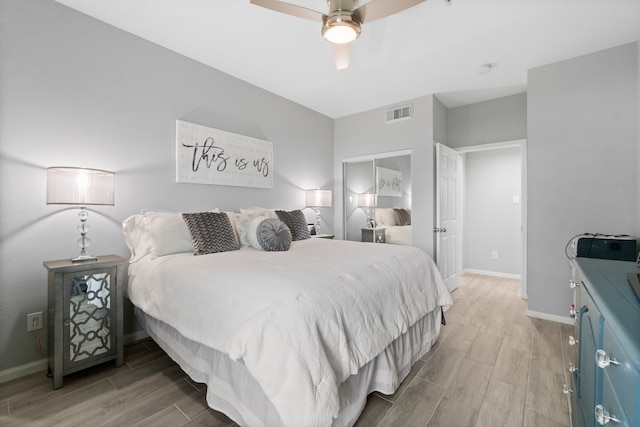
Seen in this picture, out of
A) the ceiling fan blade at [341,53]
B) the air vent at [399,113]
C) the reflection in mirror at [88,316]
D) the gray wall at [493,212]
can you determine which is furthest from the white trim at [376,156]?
the reflection in mirror at [88,316]

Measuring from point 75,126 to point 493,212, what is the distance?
5461mm

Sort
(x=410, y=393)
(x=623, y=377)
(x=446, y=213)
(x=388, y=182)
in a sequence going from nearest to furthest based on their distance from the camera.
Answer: (x=623, y=377) < (x=410, y=393) < (x=446, y=213) < (x=388, y=182)

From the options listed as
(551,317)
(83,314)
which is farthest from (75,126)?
(551,317)

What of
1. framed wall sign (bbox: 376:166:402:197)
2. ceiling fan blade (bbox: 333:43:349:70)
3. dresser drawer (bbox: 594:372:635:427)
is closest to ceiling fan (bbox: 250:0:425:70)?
ceiling fan blade (bbox: 333:43:349:70)

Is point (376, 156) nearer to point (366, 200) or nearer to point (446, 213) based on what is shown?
point (366, 200)

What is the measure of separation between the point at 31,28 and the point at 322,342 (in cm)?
289

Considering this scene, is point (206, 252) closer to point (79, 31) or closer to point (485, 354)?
point (79, 31)

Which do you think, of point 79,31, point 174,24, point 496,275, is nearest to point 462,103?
point 496,275

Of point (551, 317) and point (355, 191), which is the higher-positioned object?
point (355, 191)

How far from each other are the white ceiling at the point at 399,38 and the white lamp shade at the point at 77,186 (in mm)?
1336

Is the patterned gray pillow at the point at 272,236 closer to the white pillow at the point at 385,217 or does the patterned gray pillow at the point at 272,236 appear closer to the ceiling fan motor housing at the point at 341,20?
the ceiling fan motor housing at the point at 341,20

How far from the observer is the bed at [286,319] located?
1.14 m

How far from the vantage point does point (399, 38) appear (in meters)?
2.53

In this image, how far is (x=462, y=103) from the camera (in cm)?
410
